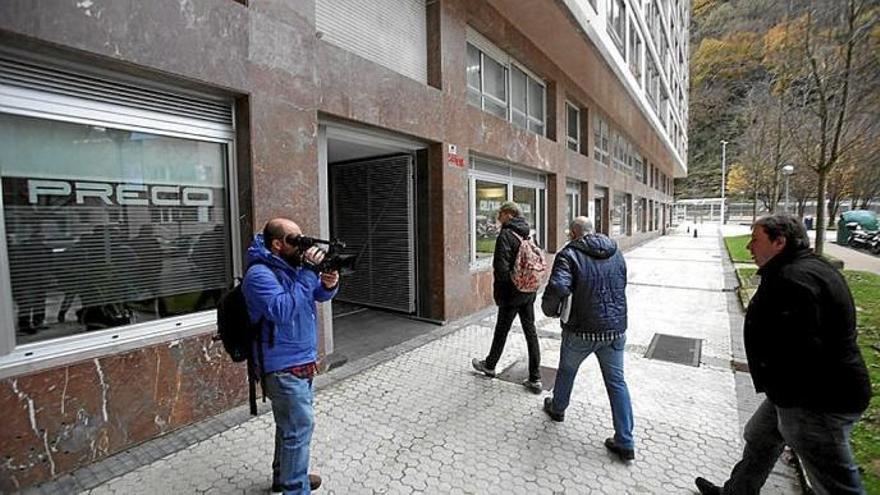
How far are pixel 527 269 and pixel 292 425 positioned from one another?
7.98 feet

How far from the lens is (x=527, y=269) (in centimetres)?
402

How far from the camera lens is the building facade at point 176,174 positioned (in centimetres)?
277

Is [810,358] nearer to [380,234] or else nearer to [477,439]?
[477,439]

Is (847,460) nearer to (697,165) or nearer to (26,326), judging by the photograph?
(26,326)

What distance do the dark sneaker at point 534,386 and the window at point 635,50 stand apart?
12.3 meters

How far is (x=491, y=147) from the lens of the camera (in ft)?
24.4

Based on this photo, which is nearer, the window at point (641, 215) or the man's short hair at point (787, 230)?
the man's short hair at point (787, 230)

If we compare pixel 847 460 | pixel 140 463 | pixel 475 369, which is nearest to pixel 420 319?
pixel 475 369

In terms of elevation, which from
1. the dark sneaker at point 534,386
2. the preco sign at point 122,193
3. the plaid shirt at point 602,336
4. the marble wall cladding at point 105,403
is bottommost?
the dark sneaker at point 534,386

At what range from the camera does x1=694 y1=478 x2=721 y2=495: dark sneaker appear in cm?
256

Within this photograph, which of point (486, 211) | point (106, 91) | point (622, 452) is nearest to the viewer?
point (622, 452)

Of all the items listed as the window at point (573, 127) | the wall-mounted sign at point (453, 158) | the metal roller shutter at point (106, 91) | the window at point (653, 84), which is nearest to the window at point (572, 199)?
the window at point (573, 127)

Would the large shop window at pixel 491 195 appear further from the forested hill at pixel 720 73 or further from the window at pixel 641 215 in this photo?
the window at pixel 641 215

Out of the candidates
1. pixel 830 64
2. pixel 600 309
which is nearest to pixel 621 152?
pixel 830 64
